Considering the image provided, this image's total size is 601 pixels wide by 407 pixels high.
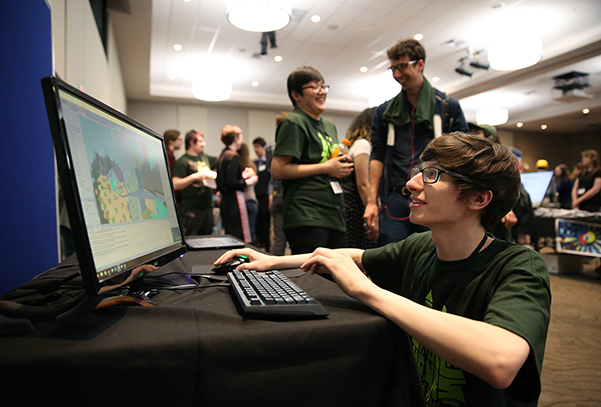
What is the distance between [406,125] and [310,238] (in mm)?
753

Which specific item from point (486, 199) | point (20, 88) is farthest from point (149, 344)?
point (20, 88)

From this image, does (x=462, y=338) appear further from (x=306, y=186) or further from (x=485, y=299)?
(x=306, y=186)

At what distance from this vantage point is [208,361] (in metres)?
0.49

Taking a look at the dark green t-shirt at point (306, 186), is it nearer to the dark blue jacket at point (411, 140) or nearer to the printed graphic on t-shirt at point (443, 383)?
the dark blue jacket at point (411, 140)

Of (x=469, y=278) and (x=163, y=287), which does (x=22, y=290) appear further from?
(x=469, y=278)

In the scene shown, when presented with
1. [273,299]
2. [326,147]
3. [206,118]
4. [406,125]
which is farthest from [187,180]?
[206,118]

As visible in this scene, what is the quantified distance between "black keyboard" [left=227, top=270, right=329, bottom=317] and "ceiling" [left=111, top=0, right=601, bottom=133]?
174 inches

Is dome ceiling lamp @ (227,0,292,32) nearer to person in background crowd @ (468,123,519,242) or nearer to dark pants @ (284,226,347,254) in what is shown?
person in background crowd @ (468,123,519,242)

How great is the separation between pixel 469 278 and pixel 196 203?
2847 millimetres

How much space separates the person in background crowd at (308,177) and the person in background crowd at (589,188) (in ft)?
16.6

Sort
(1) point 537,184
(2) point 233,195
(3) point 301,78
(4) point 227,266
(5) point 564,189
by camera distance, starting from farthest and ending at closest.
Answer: (5) point 564,189, (1) point 537,184, (2) point 233,195, (3) point 301,78, (4) point 227,266

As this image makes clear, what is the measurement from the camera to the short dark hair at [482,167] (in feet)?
2.62

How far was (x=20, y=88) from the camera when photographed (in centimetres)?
99

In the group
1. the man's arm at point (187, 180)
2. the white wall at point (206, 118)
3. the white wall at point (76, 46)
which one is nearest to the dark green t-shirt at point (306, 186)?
Answer: the white wall at point (76, 46)
